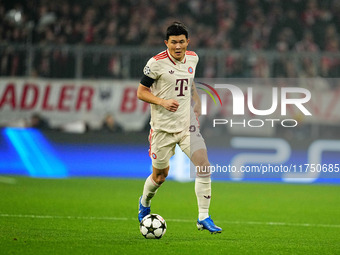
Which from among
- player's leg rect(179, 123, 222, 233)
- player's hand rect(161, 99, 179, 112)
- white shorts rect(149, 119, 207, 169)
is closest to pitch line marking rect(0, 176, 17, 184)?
white shorts rect(149, 119, 207, 169)

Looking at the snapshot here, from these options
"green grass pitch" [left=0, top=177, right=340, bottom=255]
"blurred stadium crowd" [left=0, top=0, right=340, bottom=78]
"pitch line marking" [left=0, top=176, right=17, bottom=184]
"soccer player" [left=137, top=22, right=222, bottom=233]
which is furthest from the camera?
"blurred stadium crowd" [left=0, top=0, right=340, bottom=78]

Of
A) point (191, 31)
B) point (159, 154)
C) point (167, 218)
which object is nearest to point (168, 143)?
point (159, 154)

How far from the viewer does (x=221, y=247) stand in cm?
747

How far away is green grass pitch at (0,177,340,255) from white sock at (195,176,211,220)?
0.30 m

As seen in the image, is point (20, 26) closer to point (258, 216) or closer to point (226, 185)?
point (226, 185)

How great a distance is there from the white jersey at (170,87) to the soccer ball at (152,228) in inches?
41.4

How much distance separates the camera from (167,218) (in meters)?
10.6

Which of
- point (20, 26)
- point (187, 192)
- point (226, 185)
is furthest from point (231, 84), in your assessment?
point (20, 26)

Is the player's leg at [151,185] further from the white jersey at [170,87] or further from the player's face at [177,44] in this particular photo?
the player's face at [177,44]

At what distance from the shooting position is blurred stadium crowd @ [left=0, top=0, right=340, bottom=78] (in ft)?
59.8

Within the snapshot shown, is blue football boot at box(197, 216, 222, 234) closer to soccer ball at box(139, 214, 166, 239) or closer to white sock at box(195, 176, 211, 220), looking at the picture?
white sock at box(195, 176, 211, 220)

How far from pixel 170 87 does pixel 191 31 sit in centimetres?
1415

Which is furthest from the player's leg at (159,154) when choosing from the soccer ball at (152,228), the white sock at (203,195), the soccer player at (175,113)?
the soccer ball at (152,228)

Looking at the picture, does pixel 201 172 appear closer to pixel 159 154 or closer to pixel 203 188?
pixel 203 188
